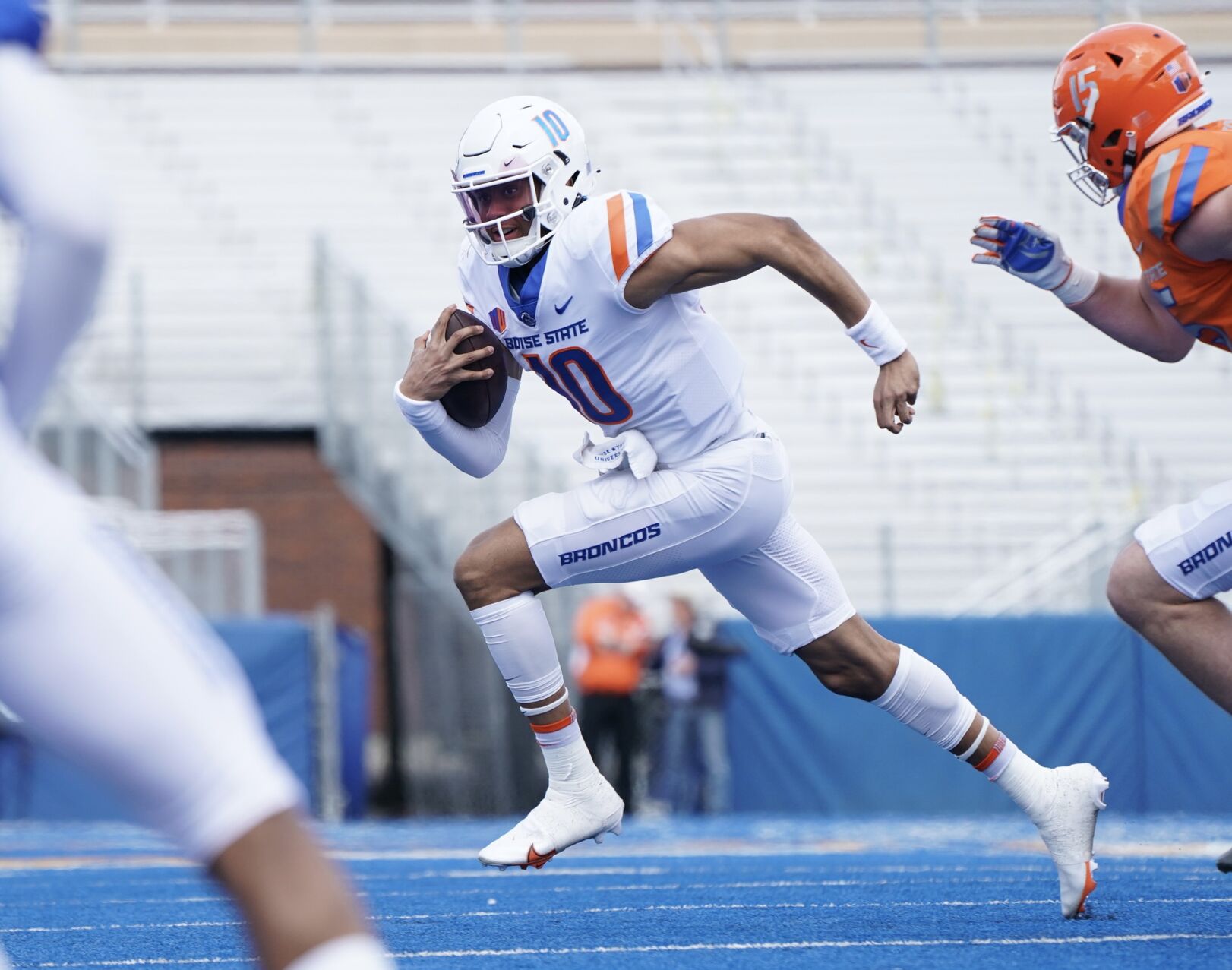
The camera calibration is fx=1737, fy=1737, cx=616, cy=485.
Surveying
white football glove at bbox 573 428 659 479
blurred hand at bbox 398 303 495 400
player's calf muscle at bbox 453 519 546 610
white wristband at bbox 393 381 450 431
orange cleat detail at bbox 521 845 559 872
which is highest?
blurred hand at bbox 398 303 495 400

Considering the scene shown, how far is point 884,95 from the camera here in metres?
16.4

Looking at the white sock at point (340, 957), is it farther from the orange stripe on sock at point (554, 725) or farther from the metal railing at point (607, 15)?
the metal railing at point (607, 15)

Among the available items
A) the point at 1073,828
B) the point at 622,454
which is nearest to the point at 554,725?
the point at 622,454

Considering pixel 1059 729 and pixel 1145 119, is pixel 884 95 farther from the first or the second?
pixel 1145 119

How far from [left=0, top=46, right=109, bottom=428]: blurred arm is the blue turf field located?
1.61 metres

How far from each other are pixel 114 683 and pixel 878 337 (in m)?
2.26

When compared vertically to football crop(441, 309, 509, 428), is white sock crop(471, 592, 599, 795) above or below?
below

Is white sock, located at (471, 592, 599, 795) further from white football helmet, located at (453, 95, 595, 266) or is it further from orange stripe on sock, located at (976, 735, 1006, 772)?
orange stripe on sock, located at (976, 735, 1006, 772)

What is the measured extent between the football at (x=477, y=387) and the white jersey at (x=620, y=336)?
50 millimetres

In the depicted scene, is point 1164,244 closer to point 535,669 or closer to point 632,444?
point 632,444

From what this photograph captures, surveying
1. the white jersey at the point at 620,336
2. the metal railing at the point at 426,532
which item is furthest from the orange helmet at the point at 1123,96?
the metal railing at the point at 426,532

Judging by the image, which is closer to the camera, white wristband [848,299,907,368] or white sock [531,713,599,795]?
white wristband [848,299,907,368]

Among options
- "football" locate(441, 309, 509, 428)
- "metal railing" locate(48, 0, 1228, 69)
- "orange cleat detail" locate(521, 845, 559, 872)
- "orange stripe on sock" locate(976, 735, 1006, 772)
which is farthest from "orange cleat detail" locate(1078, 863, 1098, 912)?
"metal railing" locate(48, 0, 1228, 69)

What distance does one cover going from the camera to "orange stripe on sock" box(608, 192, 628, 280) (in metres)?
3.65
